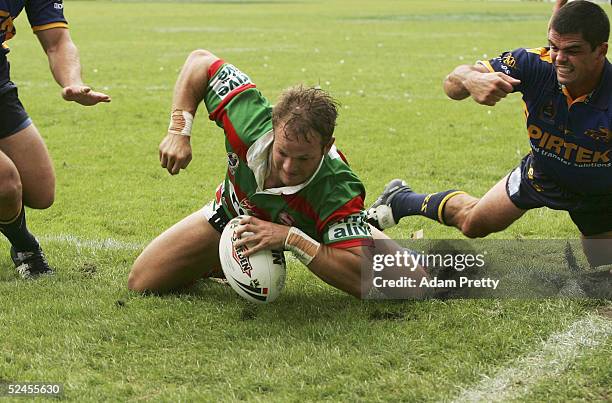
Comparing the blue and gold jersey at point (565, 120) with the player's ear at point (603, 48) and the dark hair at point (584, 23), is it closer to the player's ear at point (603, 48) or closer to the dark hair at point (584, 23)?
the player's ear at point (603, 48)

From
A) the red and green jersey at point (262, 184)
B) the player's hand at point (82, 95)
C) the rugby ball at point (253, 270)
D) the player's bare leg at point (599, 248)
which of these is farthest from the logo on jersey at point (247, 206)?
the player's bare leg at point (599, 248)

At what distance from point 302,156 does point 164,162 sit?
80 cm

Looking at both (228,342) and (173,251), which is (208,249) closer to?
(173,251)

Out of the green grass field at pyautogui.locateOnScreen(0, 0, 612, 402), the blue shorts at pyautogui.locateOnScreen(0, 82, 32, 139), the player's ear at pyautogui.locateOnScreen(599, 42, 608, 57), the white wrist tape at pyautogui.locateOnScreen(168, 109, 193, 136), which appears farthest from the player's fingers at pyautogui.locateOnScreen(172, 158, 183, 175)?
the player's ear at pyautogui.locateOnScreen(599, 42, 608, 57)

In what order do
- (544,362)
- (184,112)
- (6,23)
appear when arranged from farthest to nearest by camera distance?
(6,23) → (184,112) → (544,362)

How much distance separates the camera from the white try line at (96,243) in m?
6.71

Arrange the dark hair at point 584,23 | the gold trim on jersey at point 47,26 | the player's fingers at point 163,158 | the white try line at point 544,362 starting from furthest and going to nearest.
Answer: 1. the gold trim on jersey at point 47,26
2. the player's fingers at point 163,158
3. the dark hair at point 584,23
4. the white try line at point 544,362

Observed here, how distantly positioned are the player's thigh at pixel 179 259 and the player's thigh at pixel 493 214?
1.74 m

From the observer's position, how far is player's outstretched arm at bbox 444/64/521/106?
4684 mm

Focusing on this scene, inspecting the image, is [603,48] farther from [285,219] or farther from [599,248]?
[285,219]

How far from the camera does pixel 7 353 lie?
15.2ft

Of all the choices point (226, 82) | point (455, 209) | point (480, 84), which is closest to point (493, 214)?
point (455, 209)

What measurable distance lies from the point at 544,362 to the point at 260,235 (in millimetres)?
1642

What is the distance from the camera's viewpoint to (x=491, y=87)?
15.4 feet
